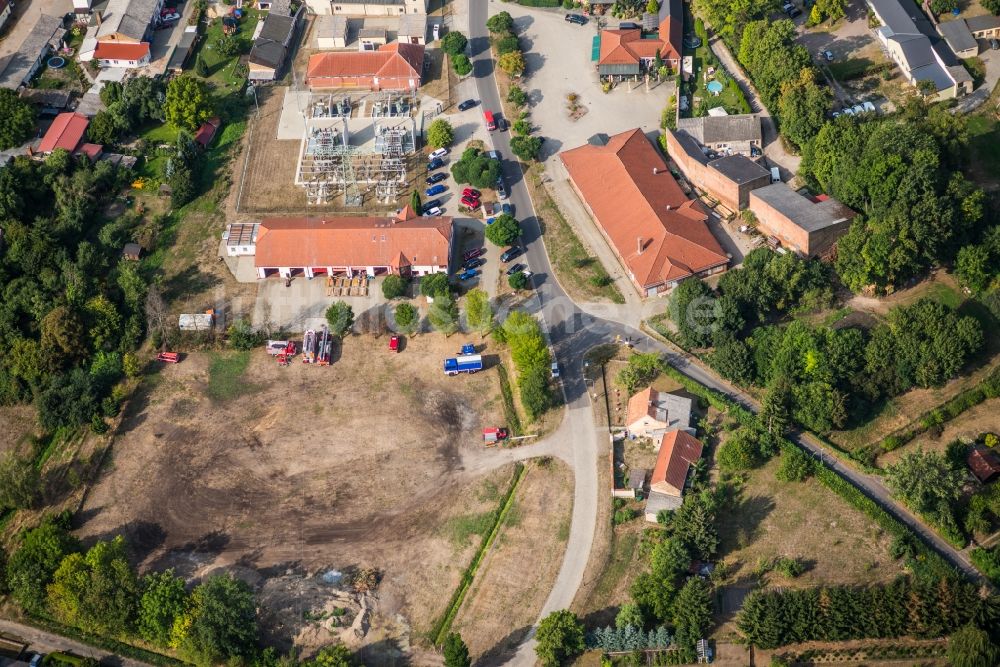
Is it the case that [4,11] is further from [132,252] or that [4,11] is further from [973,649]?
[973,649]

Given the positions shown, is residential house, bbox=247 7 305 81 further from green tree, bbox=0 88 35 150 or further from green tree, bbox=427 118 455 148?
green tree, bbox=0 88 35 150

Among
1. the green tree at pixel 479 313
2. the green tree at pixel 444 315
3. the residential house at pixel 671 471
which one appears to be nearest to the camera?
the residential house at pixel 671 471

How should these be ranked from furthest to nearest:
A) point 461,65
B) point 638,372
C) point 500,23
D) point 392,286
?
point 500,23, point 461,65, point 392,286, point 638,372

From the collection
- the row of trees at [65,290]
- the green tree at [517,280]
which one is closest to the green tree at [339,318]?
the green tree at [517,280]

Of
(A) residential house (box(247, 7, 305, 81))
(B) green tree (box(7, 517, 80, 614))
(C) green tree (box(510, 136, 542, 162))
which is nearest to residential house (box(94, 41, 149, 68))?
(A) residential house (box(247, 7, 305, 81))

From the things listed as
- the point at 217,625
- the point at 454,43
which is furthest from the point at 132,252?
the point at 454,43

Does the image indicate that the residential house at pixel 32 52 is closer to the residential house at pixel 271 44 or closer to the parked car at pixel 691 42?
the residential house at pixel 271 44
